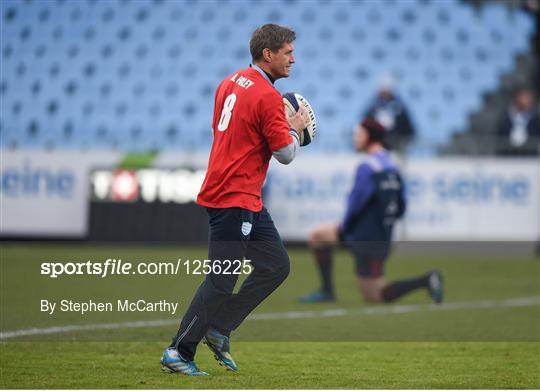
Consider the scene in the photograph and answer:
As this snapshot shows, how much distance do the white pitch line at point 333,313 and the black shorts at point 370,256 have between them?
38cm

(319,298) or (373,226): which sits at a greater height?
(373,226)

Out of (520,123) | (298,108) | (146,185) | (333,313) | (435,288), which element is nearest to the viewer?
(298,108)

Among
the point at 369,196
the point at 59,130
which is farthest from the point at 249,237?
the point at 59,130

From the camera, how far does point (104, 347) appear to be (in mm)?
7336

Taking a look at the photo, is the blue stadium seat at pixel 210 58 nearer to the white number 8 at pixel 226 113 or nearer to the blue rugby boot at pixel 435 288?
the blue rugby boot at pixel 435 288

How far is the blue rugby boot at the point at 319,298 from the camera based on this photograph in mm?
10984

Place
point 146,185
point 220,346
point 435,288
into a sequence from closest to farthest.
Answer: point 220,346, point 435,288, point 146,185

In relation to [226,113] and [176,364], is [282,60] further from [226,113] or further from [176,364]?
[176,364]

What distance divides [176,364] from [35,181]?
10.8 m

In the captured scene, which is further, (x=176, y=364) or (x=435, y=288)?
(x=435, y=288)

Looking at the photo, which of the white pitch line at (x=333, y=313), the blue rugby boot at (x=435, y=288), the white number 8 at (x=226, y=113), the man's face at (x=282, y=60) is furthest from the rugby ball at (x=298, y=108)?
the blue rugby boot at (x=435, y=288)

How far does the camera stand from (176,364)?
6016mm

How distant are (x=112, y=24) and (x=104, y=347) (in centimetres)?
1426

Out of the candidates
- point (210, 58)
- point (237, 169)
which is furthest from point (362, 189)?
point (210, 58)
